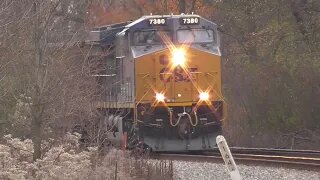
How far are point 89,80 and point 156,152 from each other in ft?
8.24

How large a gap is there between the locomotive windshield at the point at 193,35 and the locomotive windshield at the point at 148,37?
13.0 inches

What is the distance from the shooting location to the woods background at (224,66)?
1179cm

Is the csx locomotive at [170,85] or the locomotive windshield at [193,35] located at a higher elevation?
the locomotive windshield at [193,35]

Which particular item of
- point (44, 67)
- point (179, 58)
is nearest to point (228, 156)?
point (44, 67)

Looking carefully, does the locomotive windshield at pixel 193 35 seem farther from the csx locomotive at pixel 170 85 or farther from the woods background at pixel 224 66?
the woods background at pixel 224 66

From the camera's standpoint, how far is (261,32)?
82.2 feet

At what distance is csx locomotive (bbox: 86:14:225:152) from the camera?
52.5 feet

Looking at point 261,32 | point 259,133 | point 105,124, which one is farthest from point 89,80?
point 261,32

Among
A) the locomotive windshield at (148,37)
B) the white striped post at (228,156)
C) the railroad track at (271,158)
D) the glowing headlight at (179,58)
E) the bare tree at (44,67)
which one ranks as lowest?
the white striped post at (228,156)

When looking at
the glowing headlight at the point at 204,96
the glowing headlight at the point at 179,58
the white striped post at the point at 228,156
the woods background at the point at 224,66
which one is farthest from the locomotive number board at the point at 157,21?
the white striped post at the point at 228,156

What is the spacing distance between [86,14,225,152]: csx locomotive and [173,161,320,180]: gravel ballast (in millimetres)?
2381

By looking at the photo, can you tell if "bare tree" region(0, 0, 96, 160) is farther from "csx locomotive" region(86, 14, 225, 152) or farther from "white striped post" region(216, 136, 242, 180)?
"white striped post" region(216, 136, 242, 180)

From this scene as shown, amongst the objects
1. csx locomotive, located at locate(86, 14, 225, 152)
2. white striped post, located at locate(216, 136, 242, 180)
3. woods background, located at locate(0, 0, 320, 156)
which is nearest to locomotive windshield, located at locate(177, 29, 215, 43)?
→ csx locomotive, located at locate(86, 14, 225, 152)

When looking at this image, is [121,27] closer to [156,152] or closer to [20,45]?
[156,152]
